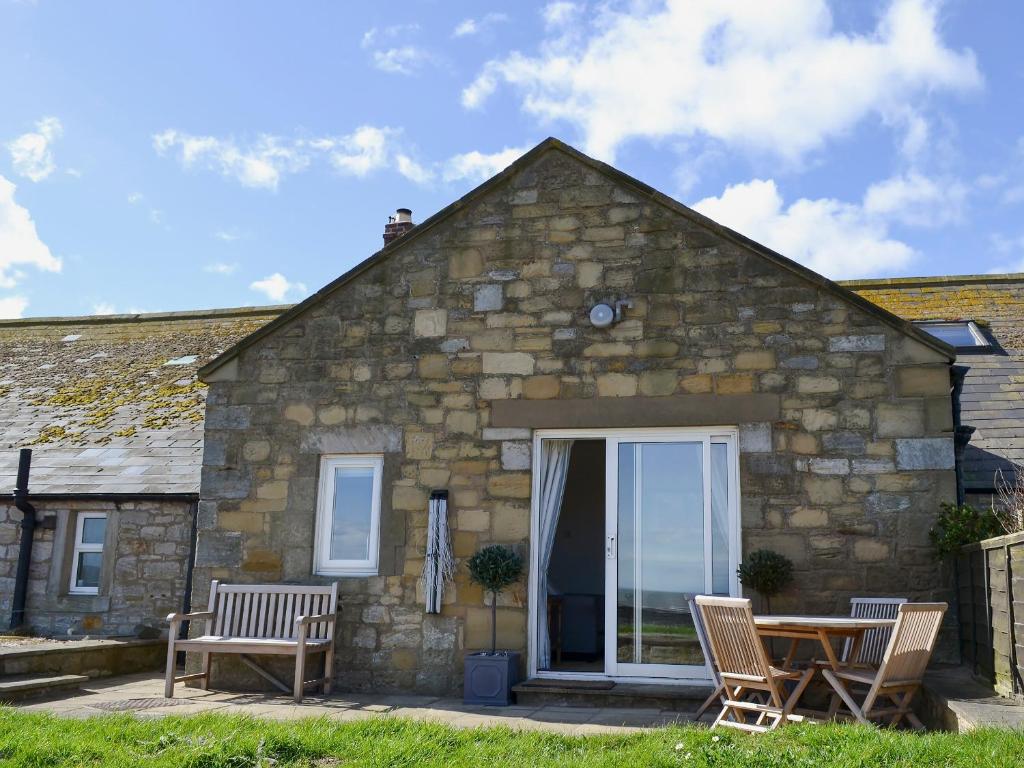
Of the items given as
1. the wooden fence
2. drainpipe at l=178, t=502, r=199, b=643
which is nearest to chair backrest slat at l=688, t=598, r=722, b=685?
the wooden fence

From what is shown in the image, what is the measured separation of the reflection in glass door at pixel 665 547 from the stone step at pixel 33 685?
15.3ft

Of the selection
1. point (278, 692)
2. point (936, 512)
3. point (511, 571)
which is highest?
point (936, 512)

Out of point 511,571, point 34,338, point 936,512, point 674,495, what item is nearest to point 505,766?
point 511,571

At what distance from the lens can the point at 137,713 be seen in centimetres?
692

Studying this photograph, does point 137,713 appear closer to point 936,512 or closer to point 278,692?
point 278,692

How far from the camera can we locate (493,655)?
25.7 feet

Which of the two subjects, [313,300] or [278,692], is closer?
[278,692]

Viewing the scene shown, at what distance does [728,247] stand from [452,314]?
8.46ft

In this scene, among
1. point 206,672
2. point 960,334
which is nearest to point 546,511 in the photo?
point 206,672

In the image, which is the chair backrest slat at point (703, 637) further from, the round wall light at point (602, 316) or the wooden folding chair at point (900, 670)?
the round wall light at point (602, 316)

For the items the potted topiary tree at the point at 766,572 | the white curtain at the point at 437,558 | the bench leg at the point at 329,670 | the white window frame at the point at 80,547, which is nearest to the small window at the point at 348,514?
the white curtain at the point at 437,558

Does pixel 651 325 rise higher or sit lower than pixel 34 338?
lower

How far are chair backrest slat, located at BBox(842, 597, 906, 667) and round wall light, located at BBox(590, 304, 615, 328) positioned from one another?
9.97ft

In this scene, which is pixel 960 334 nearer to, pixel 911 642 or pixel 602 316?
pixel 602 316
